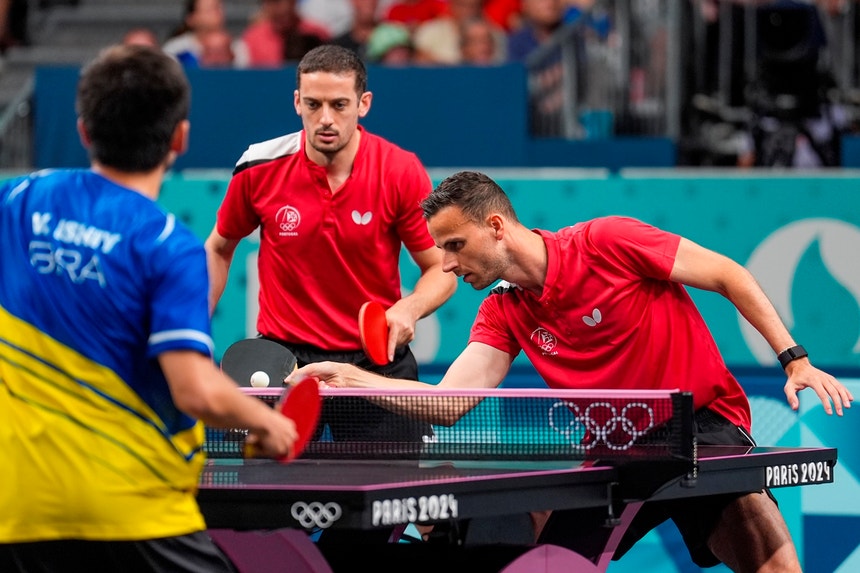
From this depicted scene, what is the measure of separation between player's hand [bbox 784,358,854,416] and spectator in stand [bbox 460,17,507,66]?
6.60m

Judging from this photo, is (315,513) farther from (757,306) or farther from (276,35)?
(276,35)

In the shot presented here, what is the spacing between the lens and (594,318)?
4.61 m

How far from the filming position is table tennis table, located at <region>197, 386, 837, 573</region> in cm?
336

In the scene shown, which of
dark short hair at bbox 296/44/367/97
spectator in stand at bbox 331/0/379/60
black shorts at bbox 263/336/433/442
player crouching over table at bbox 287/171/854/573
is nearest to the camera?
black shorts at bbox 263/336/433/442

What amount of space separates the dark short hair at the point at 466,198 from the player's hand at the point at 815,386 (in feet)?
3.22

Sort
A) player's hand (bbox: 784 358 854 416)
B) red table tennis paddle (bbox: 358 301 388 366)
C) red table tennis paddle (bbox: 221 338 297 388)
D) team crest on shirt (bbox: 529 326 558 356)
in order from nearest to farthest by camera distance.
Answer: player's hand (bbox: 784 358 854 416) → team crest on shirt (bbox: 529 326 558 356) → red table tennis paddle (bbox: 358 301 388 366) → red table tennis paddle (bbox: 221 338 297 388)

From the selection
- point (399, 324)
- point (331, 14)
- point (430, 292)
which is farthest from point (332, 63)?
point (331, 14)

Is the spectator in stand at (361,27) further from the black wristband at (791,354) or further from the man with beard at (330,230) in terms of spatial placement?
the black wristband at (791,354)

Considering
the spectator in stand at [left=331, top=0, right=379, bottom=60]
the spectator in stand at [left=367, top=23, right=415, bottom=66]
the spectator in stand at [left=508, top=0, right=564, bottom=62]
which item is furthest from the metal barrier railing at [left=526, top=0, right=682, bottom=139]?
the spectator in stand at [left=331, top=0, right=379, bottom=60]

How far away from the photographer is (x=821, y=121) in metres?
9.82

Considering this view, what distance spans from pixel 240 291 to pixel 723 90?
4.10 m

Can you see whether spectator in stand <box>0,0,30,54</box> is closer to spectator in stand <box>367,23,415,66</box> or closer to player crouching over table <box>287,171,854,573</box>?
spectator in stand <box>367,23,415,66</box>

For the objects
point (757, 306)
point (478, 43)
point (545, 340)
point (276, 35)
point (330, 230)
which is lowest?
point (545, 340)

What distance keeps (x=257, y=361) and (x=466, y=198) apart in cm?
119
